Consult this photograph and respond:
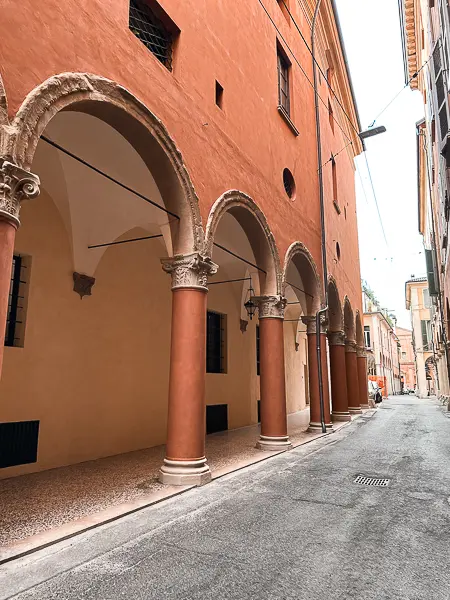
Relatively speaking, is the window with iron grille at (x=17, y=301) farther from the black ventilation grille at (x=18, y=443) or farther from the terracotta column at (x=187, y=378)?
the terracotta column at (x=187, y=378)

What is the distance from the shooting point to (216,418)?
12.4 metres

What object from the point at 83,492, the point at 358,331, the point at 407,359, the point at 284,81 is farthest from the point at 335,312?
the point at 407,359

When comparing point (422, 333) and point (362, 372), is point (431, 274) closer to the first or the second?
point (362, 372)

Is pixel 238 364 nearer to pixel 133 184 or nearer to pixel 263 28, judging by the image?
pixel 133 184

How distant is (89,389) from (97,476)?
1959mm

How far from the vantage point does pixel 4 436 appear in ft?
20.9

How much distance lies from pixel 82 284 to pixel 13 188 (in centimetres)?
453

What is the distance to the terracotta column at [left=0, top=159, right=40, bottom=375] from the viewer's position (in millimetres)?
3457

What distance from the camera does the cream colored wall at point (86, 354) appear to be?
6996mm

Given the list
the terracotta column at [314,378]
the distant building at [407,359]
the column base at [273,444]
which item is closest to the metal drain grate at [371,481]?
the column base at [273,444]

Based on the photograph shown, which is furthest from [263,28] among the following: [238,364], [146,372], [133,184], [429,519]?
[429,519]

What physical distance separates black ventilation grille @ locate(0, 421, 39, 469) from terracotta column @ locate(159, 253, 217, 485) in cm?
235

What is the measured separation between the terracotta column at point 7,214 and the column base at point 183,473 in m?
3.06

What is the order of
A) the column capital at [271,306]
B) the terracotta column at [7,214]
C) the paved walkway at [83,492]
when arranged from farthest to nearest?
1. the column capital at [271,306]
2. the paved walkway at [83,492]
3. the terracotta column at [7,214]
